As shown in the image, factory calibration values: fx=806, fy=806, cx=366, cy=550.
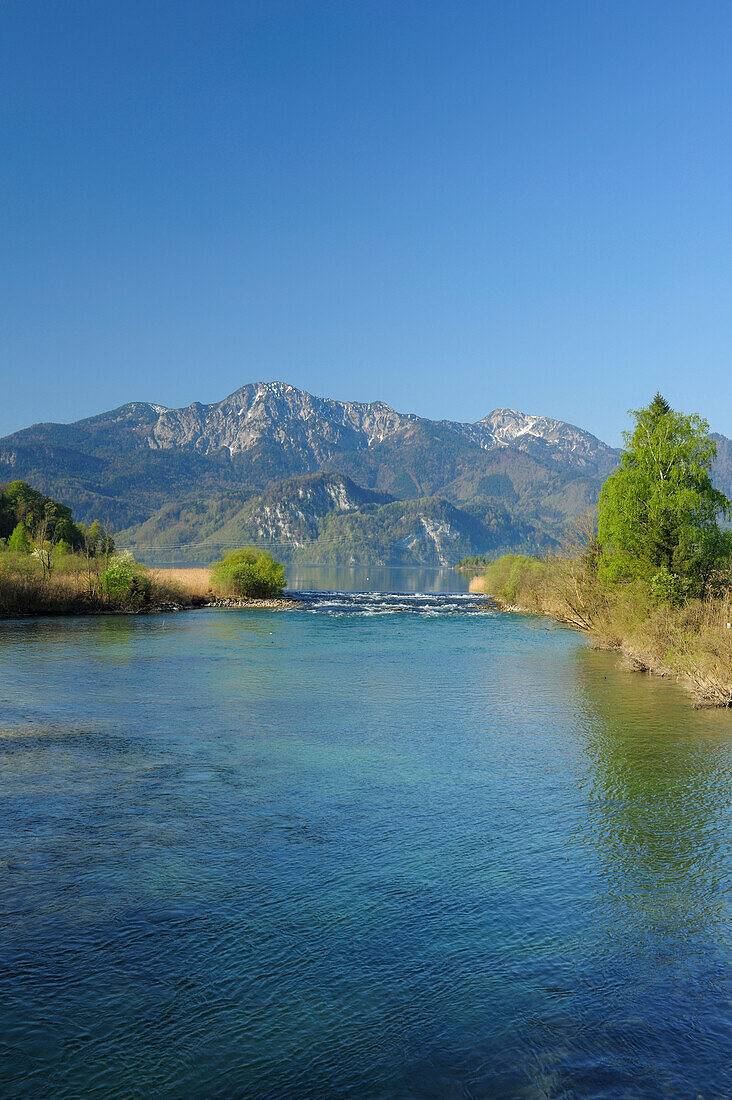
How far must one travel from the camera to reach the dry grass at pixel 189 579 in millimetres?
96375

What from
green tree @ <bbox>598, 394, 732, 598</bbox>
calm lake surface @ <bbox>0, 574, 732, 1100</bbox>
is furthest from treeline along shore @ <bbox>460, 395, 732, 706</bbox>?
calm lake surface @ <bbox>0, 574, 732, 1100</bbox>

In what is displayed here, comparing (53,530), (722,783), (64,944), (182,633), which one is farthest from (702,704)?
(53,530)

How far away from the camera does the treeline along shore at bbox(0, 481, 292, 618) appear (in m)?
78.1

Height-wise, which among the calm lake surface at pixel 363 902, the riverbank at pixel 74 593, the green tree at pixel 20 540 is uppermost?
the green tree at pixel 20 540

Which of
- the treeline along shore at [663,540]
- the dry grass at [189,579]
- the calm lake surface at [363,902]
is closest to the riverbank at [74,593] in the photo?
the dry grass at [189,579]

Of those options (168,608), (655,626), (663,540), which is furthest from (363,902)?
(168,608)

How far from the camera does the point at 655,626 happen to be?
46.0 metres

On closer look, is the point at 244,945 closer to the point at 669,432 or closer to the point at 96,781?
the point at 96,781

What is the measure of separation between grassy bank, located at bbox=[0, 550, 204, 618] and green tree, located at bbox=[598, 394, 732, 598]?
2085 inches

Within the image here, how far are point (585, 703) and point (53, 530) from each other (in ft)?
334

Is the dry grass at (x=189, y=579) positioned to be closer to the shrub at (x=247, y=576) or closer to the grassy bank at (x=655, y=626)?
the shrub at (x=247, y=576)

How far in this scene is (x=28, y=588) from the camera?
77.1m

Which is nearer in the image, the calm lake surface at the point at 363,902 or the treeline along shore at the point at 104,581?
the calm lake surface at the point at 363,902

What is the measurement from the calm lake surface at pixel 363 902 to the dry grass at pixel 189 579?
61161mm
